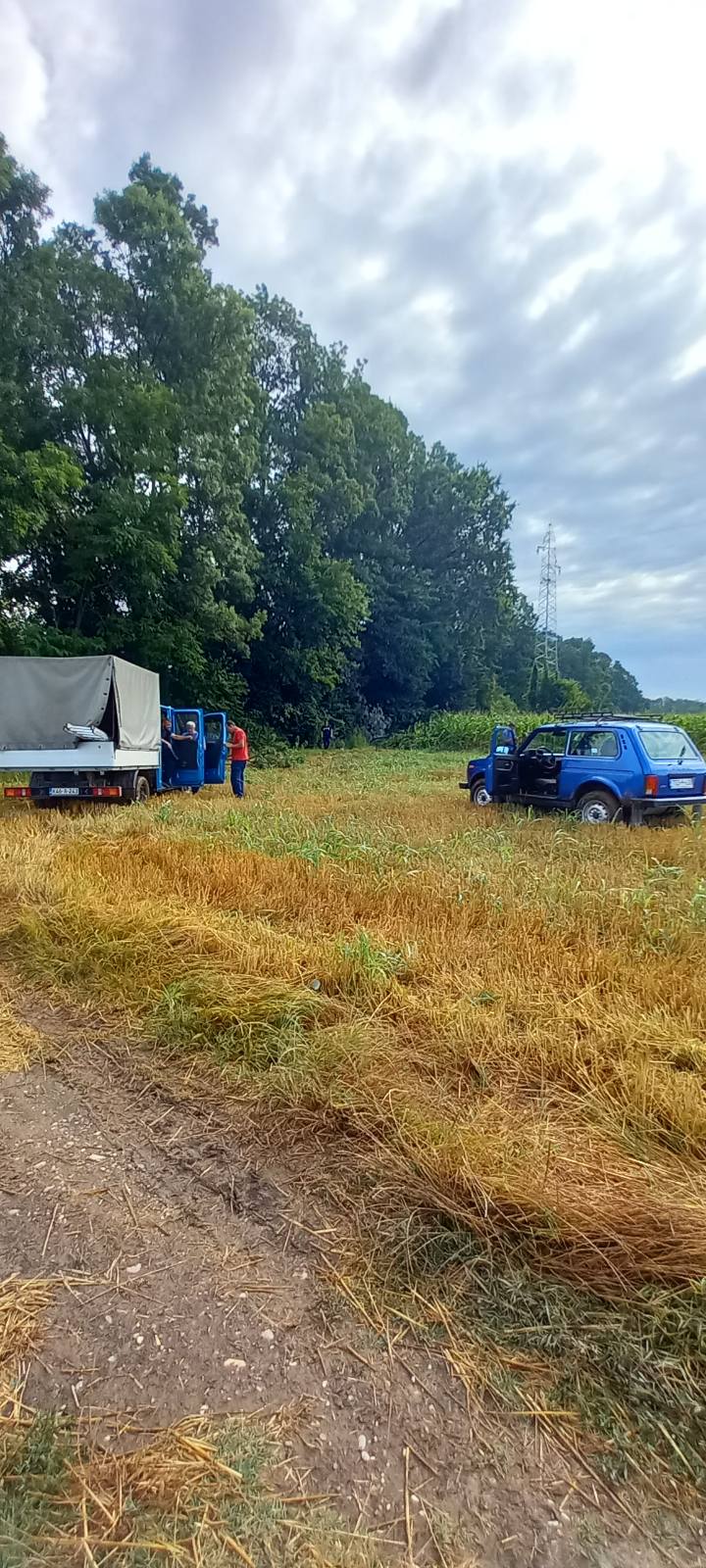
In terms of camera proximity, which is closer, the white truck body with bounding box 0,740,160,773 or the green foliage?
the white truck body with bounding box 0,740,160,773

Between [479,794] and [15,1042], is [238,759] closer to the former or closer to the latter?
[479,794]

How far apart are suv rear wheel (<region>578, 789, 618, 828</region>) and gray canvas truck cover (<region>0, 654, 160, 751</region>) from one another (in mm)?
7227

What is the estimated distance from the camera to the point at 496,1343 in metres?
1.83

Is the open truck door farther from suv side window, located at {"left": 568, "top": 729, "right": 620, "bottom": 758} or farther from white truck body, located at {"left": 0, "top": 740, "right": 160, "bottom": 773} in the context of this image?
white truck body, located at {"left": 0, "top": 740, "right": 160, "bottom": 773}

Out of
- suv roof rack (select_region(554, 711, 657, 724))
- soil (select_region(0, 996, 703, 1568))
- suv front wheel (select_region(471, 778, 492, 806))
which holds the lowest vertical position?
soil (select_region(0, 996, 703, 1568))

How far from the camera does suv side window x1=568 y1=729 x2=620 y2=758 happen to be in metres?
9.21

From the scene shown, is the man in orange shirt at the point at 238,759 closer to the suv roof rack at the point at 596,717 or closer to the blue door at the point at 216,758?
the blue door at the point at 216,758

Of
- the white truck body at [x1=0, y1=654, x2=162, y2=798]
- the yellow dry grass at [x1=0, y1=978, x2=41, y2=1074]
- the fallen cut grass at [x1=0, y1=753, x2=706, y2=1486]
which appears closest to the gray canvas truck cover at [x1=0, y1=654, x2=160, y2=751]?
the white truck body at [x1=0, y1=654, x2=162, y2=798]

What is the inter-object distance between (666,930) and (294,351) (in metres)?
33.3

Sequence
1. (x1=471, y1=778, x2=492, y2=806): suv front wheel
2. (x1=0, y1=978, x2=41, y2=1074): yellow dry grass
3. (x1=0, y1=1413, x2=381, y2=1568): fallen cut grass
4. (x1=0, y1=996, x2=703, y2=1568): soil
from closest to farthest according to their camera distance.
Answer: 1. (x1=0, y1=1413, x2=381, y2=1568): fallen cut grass
2. (x1=0, y1=996, x2=703, y2=1568): soil
3. (x1=0, y1=978, x2=41, y2=1074): yellow dry grass
4. (x1=471, y1=778, x2=492, y2=806): suv front wheel

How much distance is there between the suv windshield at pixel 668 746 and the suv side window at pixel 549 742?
48.8 inches

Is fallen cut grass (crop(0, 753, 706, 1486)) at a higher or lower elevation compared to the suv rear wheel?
lower

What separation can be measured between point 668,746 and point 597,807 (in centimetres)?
127

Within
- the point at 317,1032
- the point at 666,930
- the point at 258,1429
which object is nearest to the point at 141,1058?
the point at 317,1032
